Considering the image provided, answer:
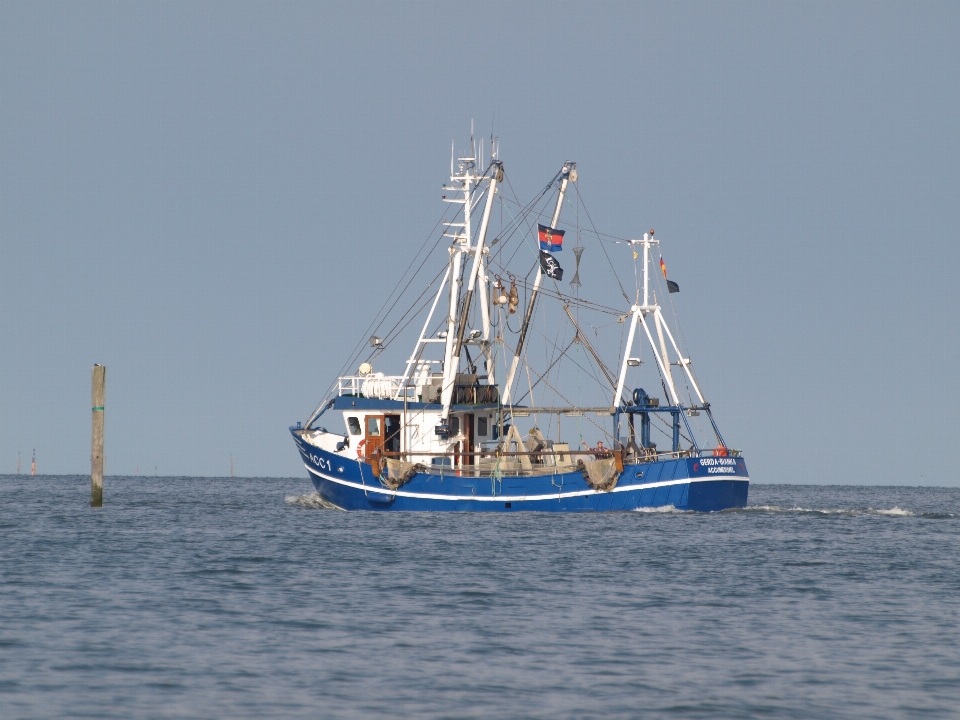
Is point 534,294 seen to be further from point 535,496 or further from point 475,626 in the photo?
point 475,626

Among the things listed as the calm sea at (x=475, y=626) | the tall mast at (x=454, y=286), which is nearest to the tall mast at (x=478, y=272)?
the tall mast at (x=454, y=286)

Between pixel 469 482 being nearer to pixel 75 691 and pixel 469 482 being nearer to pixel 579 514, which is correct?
pixel 579 514

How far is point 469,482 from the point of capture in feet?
163

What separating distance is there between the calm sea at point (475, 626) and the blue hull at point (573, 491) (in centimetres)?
719

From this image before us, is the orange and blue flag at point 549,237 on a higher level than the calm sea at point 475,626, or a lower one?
higher

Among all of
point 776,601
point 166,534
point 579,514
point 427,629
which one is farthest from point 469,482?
point 427,629

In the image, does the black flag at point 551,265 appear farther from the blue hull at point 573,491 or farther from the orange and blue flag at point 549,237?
the blue hull at point 573,491

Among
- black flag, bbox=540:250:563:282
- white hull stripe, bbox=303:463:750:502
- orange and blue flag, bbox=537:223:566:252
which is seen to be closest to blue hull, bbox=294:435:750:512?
white hull stripe, bbox=303:463:750:502

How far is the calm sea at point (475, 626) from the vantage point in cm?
1692

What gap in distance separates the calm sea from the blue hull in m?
7.19

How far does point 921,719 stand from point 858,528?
32.6 metres

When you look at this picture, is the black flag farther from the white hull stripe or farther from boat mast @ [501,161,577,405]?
the white hull stripe

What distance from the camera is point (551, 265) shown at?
173 ft

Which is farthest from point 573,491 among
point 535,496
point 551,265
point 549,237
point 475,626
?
point 475,626
